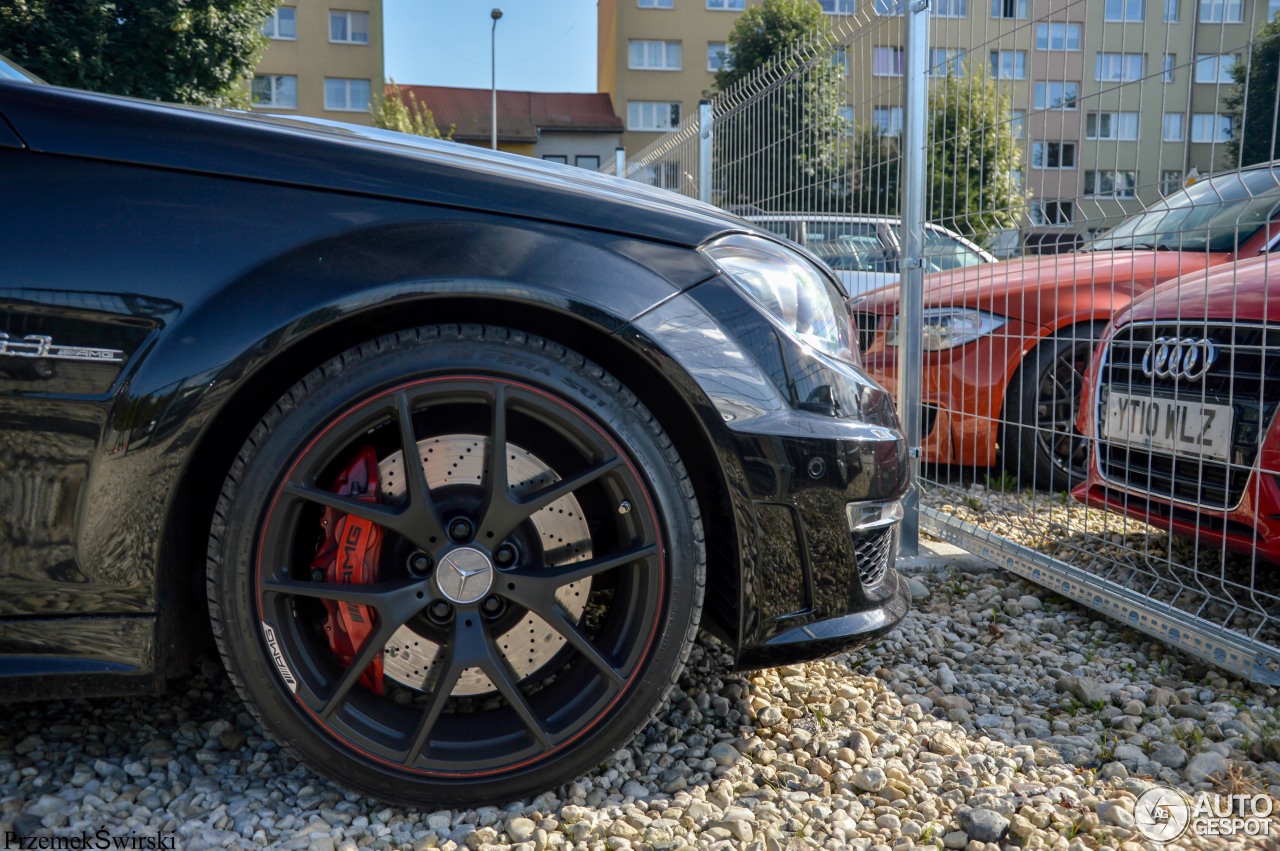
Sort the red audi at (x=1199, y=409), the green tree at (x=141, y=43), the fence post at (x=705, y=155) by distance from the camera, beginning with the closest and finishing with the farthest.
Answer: the red audi at (x=1199, y=409), the fence post at (x=705, y=155), the green tree at (x=141, y=43)

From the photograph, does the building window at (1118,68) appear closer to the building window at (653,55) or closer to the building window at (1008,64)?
the building window at (1008,64)

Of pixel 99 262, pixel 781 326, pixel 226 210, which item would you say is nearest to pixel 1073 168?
pixel 781 326

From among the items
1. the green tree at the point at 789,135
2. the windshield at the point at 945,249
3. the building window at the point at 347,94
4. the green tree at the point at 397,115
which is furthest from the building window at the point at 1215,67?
the building window at the point at 347,94

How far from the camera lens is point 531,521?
1974 mm

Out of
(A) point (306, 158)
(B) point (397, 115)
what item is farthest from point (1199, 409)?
(B) point (397, 115)

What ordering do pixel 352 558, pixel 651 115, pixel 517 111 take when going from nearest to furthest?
pixel 352 558 → pixel 651 115 → pixel 517 111

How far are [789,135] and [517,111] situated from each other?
1695 inches

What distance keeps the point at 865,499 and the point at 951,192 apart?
2043 mm

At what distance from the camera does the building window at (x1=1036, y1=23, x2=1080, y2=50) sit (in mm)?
3146

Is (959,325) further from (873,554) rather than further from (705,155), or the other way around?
(705,155)

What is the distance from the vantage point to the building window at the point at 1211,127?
102 inches

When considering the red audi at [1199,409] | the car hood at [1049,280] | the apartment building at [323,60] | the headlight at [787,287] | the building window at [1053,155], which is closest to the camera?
the headlight at [787,287]

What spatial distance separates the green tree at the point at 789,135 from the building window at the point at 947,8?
544 millimetres

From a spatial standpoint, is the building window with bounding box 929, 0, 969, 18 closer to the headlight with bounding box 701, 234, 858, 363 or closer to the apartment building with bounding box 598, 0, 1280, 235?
the apartment building with bounding box 598, 0, 1280, 235
